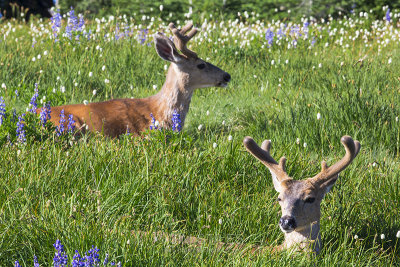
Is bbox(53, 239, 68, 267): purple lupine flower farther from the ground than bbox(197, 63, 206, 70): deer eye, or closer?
closer

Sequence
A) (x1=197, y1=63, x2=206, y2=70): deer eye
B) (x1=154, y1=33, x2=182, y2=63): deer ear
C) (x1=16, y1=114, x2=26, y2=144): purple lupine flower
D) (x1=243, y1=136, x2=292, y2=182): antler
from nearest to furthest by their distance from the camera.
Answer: (x1=243, y1=136, x2=292, y2=182): antler < (x1=16, y1=114, x2=26, y2=144): purple lupine flower < (x1=154, y1=33, x2=182, y2=63): deer ear < (x1=197, y1=63, x2=206, y2=70): deer eye

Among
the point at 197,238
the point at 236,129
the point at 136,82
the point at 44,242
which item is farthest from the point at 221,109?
the point at 44,242

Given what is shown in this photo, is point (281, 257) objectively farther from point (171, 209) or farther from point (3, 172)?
point (3, 172)

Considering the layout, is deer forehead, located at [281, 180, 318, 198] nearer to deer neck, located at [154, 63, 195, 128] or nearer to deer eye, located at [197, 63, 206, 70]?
deer neck, located at [154, 63, 195, 128]

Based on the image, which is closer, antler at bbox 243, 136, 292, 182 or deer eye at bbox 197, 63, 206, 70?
antler at bbox 243, 136, 292, 182

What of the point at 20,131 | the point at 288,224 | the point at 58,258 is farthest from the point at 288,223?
the point at 20,131

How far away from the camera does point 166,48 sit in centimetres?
724

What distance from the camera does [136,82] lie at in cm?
908

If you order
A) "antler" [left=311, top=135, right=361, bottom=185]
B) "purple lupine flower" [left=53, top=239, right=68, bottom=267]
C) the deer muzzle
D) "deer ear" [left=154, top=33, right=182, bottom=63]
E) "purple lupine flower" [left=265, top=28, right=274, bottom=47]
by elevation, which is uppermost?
"deer ear" [left=154, top=33, right=182, bottom=63]

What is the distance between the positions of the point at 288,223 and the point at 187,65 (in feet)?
11.5

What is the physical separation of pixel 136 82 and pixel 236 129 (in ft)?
7.70

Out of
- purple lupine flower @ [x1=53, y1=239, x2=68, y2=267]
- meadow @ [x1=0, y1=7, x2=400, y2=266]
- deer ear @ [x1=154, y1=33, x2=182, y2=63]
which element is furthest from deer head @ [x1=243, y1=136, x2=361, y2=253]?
deer ear @ [x1=154, y1=33, x2=182, y2=63]

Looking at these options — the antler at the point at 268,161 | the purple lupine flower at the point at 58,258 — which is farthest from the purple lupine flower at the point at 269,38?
the purple lupine flower at the point at 58,258

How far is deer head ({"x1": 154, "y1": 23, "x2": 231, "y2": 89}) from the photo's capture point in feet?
23.7
